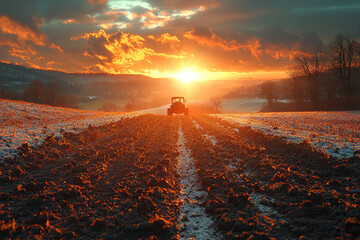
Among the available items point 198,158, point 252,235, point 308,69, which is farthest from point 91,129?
point 308,69

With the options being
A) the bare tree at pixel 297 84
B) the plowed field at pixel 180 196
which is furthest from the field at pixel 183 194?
the bare tree at pixel 297 84

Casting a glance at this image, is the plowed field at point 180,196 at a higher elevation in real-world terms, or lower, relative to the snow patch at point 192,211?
higher

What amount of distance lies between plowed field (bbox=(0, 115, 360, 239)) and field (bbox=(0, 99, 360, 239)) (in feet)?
0.07

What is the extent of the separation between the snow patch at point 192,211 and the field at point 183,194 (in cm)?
2

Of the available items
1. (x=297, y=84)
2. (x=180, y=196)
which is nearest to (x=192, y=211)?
(x=180, y=196)

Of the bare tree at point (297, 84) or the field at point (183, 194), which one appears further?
the bare tree at point (297, 84)

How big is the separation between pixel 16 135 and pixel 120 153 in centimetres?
601

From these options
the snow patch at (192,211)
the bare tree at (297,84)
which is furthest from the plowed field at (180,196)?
the bare tree at (297,84)

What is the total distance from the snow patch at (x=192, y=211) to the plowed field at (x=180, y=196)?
0.02m

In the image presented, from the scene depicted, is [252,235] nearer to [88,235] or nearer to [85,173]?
[88,235]

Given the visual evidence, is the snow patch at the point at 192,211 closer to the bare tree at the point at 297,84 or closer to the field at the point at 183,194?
the field at the point at 183,194

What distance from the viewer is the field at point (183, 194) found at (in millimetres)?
4230

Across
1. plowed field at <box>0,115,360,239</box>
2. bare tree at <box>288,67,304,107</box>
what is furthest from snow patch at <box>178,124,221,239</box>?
A: bare tree at <box>288,67,304,107</box>

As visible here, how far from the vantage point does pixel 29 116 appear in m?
21.7
